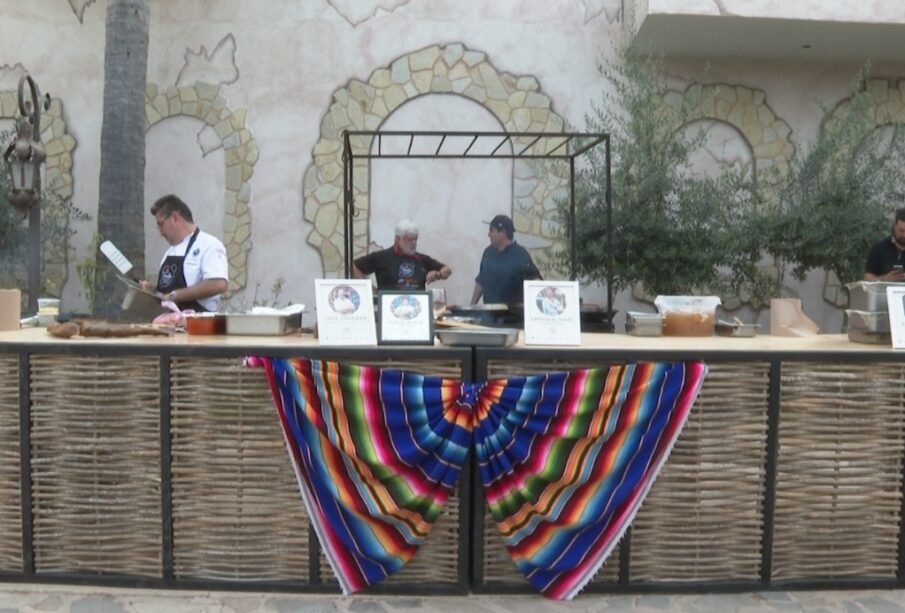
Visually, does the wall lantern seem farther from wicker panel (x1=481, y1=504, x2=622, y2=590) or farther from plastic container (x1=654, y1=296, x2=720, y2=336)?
plastic container (x1=654, y1=296, x2=720, y2=336)

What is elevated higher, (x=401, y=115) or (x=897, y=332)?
(x=401, y=115)

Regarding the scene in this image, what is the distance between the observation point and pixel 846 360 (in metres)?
3.08

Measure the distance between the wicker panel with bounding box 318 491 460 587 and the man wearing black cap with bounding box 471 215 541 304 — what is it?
3.49 meters

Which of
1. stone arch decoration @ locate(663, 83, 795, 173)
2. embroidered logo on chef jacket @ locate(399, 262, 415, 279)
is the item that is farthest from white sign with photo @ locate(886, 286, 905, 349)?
stone arch decoration @ locate(663, 83, 795, 173)

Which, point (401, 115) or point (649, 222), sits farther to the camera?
point (401, 115)

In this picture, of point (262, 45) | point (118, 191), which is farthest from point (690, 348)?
point (262, 45)

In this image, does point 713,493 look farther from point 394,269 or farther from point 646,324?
point 394,269

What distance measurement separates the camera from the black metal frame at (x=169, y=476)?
300 centimetres

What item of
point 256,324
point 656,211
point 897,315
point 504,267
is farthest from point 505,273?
point 897,315

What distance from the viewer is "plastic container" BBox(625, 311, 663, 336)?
3609 mm

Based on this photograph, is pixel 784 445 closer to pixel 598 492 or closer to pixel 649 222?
pixel 598 492

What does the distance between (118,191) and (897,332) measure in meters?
6.13

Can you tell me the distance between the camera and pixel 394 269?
6672 mm

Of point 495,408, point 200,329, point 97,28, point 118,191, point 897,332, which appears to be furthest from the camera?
point 97,28
